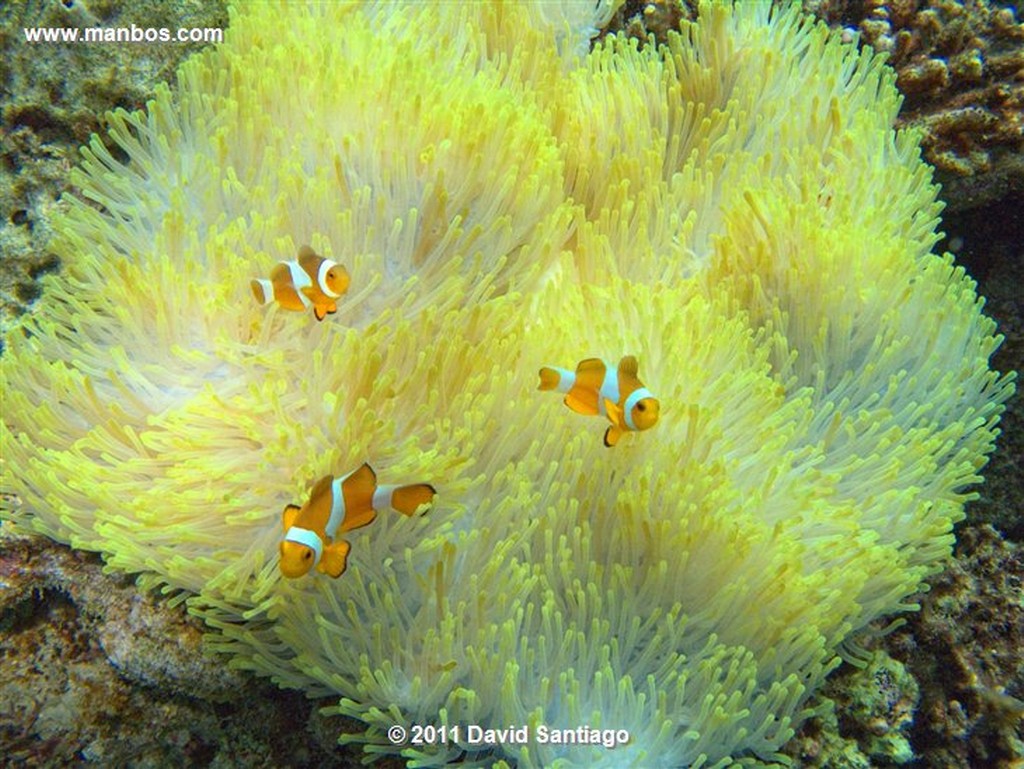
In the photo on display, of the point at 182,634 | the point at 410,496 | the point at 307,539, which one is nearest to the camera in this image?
the point at 307,539

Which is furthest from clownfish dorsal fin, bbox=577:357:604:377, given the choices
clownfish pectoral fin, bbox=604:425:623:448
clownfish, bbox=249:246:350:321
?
clownfish, bbox=249:246:350:321

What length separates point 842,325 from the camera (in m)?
1.77

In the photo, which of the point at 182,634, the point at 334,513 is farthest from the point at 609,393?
the point at 182,634

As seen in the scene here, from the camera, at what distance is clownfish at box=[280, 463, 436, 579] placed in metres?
1.20

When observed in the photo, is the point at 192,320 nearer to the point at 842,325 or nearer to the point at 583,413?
the point at 583,413

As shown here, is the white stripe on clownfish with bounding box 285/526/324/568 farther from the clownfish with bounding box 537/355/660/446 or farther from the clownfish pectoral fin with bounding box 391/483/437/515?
the clownfish with bounding box 537/355/660/446

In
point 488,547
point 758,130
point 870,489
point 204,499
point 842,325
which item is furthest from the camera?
point 758,130

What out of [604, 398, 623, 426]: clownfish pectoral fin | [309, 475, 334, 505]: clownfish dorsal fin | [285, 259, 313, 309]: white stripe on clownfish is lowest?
[309, 475, 334, 505]: clownfish dorsal fin

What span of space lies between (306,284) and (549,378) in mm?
549

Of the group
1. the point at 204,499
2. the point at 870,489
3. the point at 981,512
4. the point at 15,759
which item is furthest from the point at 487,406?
the point at 981,512

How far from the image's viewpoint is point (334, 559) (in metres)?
1.26

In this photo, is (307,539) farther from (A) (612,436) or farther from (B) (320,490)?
(A) (612,436)

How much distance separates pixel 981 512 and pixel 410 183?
6.50 feet

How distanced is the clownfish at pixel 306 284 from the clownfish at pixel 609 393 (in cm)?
49
